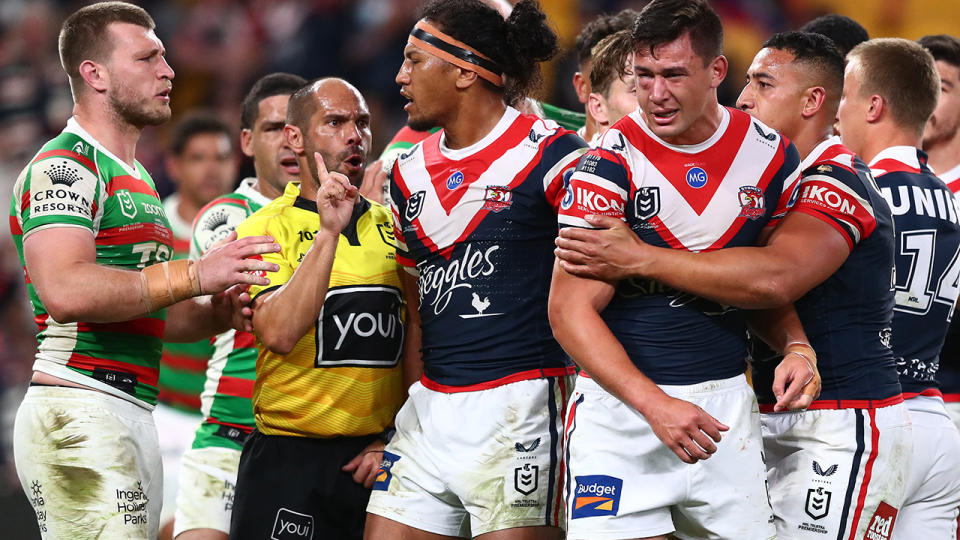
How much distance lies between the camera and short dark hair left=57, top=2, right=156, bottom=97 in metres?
4.50

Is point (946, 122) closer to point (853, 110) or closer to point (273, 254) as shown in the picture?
point (853, 110)

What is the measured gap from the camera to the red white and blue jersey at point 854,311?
3.96 m

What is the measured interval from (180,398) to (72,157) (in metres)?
3.85

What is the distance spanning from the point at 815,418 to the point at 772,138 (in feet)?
3.47

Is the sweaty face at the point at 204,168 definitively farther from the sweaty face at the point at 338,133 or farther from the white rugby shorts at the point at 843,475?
the white rugby shorts at the point at 843,475

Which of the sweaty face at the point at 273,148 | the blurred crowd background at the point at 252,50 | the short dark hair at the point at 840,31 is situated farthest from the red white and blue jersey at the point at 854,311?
the blurred crowd background at the point at 252,50

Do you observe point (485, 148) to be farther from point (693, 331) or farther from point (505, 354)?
point (693, 331)

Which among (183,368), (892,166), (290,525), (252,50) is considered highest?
(252,50)

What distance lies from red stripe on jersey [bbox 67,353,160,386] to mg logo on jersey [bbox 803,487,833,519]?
2643mm

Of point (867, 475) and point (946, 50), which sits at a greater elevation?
point (946, 50)

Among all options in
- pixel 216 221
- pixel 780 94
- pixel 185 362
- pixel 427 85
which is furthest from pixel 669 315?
pixel 185 362

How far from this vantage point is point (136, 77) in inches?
178

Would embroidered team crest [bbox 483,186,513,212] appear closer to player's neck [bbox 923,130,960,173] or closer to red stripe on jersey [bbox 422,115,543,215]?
red stripe on jersey [bbox 422,115,543,215]

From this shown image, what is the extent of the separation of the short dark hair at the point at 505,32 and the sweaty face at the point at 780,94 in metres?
0.87
